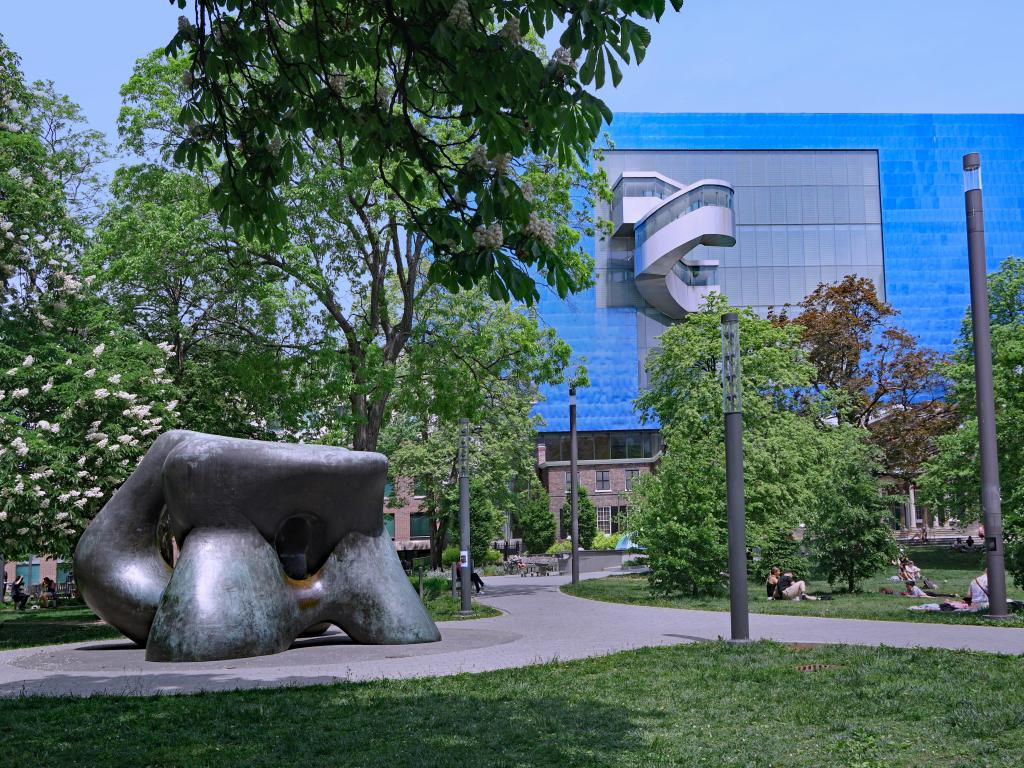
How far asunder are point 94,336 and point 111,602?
327 inches

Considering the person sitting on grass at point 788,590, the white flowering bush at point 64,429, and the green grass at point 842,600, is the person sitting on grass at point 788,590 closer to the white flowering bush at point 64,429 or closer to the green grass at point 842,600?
the green grass at point 842,600

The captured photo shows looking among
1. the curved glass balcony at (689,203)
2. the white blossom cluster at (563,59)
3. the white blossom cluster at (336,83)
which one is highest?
the curved glass balcony at (689,203)

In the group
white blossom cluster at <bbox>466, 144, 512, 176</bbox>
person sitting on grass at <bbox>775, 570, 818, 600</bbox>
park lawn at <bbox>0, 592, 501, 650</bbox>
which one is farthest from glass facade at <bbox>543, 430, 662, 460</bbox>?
white blossom cluster at <bbox>466, 144, 512, 176</bbox>

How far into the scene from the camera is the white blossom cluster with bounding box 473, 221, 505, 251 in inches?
239

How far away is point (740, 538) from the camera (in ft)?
46.1

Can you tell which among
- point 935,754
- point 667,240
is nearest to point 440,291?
point 935,754

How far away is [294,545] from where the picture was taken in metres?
15.4

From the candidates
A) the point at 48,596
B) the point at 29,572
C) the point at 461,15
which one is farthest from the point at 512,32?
the point at 29,572

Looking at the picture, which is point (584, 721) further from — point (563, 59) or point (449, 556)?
point (449, 556)

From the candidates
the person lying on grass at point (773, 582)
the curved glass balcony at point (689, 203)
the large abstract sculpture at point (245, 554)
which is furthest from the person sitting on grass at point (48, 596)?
the curved glass balcony at point (689, 203)

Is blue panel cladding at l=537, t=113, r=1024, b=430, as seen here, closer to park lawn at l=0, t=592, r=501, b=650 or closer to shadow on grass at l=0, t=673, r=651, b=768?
park lawn at l=0, t=592, r=501, b=650

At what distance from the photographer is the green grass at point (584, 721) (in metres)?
6.91

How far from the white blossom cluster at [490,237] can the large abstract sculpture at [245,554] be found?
8945 millimetres

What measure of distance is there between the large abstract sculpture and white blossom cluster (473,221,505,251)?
894 cm
